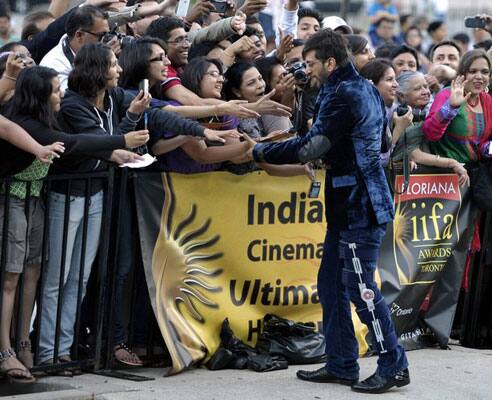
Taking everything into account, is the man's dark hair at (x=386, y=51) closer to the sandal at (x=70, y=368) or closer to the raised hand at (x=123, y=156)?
the raised hand at (x=123, y=156)

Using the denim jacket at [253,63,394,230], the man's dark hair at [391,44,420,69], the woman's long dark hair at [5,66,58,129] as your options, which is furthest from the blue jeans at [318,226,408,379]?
the man's dark hair at [391,44,420,69]

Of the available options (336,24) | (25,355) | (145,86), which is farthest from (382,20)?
(25,355)

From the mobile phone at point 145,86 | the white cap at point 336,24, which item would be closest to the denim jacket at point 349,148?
the mobile phone at point 145,86

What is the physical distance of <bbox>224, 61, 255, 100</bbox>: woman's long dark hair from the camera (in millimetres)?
8117

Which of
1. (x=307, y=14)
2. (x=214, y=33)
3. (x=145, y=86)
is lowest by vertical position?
(x=145, y=86)

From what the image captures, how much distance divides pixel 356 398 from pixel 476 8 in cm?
2728

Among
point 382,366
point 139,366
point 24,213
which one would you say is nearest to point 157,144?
point 24,213

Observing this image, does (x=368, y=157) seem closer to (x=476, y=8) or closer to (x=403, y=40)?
(x=403, y=40)

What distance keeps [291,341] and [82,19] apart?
2652 mm

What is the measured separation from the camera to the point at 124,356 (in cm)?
750

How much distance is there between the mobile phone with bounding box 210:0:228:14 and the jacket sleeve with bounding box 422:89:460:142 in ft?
6.61

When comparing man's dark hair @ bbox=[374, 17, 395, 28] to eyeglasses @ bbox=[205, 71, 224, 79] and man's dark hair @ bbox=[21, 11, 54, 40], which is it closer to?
man's dark hair @ bbox=[21, 11, 54, 40]

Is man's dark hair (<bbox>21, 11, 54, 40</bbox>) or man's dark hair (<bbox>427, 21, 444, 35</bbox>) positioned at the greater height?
man's dark hair (<bbox>427, 21, 444, 35</bbox>)

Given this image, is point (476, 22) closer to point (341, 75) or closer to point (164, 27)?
point (164, 27)
